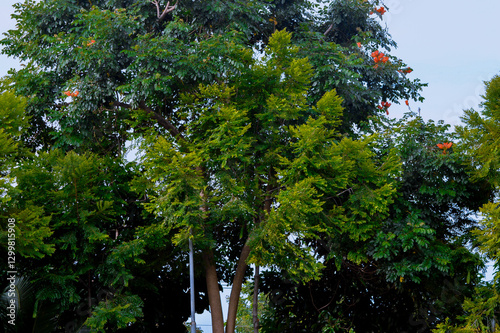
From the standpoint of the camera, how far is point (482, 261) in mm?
13203

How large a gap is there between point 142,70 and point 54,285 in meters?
4.94

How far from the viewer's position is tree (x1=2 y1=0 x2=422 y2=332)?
41.0 ft

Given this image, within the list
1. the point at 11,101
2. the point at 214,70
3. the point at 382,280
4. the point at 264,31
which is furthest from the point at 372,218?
the point at 11,101

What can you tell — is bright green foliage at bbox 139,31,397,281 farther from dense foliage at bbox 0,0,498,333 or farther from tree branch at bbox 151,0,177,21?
tree branch at bbox 151,0,177,21

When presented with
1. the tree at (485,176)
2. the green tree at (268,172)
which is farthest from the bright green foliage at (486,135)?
the green tree at (268,172)

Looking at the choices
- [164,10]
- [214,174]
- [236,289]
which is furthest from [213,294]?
[164,10]

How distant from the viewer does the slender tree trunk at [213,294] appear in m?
14.3

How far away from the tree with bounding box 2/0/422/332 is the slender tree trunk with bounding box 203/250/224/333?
4 cm

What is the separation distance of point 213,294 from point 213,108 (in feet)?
15.2

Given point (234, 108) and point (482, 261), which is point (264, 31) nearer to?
point (234, 108)

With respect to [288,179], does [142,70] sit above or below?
above

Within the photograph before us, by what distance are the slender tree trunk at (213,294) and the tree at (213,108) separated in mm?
38

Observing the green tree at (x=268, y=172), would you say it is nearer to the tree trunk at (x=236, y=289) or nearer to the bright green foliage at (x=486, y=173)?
the tree trunk at (x=236, y=289)

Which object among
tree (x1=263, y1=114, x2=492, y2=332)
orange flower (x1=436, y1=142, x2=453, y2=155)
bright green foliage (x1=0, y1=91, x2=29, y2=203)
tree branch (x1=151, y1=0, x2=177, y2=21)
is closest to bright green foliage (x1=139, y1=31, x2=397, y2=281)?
tree (x1=263, y1=114, x2=492, y2=332)
